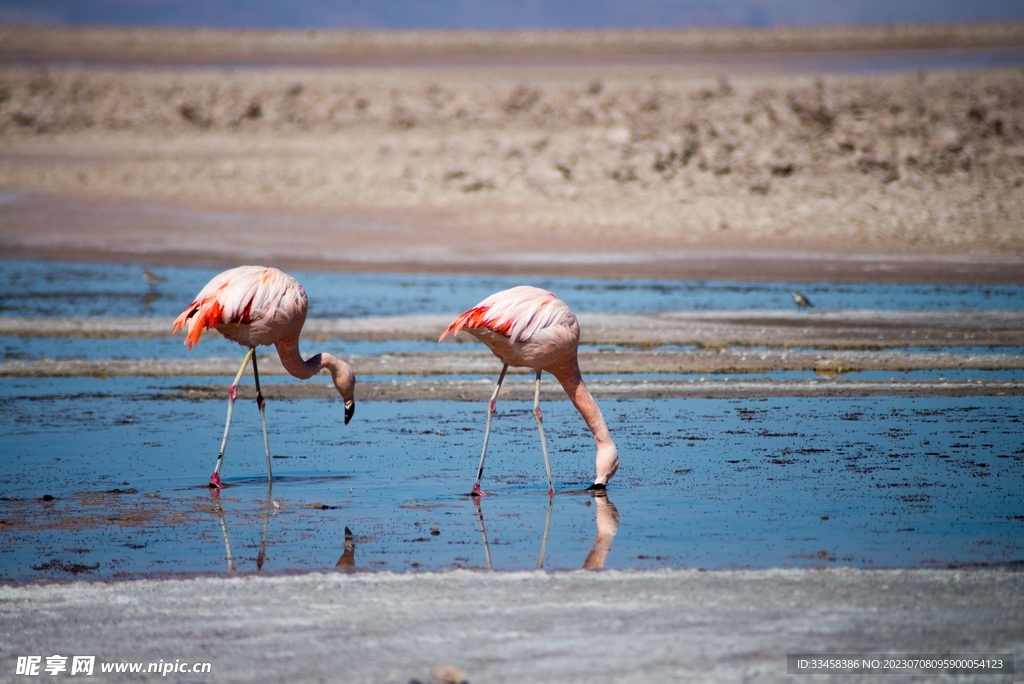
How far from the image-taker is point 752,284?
20438 millimetres

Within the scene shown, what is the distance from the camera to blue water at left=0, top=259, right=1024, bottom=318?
1791cm

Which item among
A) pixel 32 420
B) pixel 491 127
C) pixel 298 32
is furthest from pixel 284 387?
pixel 298 32

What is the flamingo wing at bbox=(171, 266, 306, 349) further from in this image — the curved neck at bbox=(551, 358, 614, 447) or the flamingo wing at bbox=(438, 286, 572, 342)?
the curved neck at bbox=(551, 358, 614, 447)

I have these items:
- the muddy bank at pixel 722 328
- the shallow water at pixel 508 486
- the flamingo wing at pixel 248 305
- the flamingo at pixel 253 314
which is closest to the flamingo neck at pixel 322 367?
the flamingo at pixel 253 314

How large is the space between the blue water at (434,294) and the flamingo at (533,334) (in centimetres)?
895

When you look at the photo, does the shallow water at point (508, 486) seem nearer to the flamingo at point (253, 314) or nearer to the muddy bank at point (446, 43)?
the flamingo at point (253, 314)

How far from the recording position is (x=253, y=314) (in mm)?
8742

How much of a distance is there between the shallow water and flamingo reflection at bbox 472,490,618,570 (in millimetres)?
25

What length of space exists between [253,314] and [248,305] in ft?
0.26

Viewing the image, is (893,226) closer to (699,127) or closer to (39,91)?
(699,127)

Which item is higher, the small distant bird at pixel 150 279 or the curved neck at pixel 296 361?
the curved neck at pixel 296 361

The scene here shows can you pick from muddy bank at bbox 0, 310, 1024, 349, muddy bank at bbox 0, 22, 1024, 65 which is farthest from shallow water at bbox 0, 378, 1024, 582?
muddy bank at bbox 0, 22, 1024, 65

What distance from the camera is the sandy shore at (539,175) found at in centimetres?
2403

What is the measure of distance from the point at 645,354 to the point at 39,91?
35097 mm
